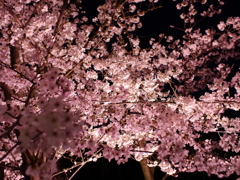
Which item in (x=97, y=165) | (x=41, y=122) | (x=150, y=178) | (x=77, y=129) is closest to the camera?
(x=41, y=122)

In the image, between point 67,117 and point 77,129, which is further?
point 77,129

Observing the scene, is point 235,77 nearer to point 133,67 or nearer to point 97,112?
point 133,67

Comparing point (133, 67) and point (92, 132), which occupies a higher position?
point (133, 67)

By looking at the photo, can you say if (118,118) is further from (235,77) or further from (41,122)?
(41,122)

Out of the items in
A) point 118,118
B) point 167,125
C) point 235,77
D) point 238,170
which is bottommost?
point 238,170

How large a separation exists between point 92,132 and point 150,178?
544cm

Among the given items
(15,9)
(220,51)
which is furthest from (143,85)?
(220,51)

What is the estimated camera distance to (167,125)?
6.73 metres

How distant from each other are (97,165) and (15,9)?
12.4 m

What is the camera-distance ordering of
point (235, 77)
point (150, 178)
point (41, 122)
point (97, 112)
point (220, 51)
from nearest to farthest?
point (41, 122) < point (97, 112) < point (235, 77) < point (150, 178) < point (220, 51)

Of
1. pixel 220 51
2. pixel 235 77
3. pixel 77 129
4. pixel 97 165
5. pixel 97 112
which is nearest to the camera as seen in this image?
pixel 77 129

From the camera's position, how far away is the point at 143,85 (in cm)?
775

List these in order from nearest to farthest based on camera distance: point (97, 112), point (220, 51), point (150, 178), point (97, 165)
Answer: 1. point (97, 112)
2. point (150, 178)
3. point (220, 51)
4. point (97, 165)

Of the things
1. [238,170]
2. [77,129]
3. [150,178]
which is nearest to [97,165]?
[150,178]
